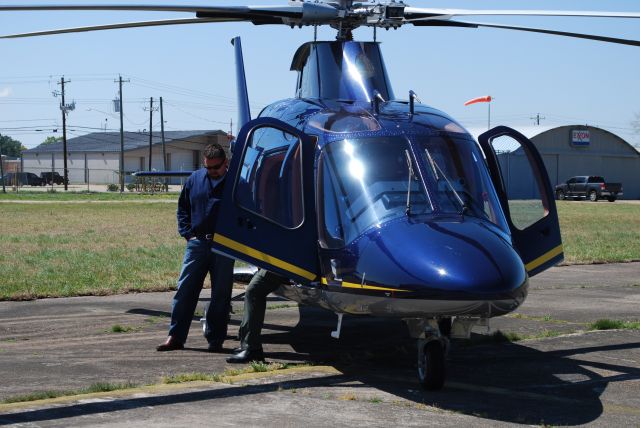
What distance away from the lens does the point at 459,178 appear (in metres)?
8.20

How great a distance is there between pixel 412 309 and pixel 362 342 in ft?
8.60

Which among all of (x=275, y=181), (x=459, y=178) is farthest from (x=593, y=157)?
(x=275, y=181)

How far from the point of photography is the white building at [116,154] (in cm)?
10481

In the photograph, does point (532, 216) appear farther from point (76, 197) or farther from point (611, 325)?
point (76, 197)

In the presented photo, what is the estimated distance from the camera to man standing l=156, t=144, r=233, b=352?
29.5 feet

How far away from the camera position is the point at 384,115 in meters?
8.72

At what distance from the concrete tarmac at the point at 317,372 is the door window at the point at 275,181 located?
133 centimetres

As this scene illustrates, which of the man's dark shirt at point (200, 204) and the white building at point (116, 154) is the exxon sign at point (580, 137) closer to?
the white building at point (116, 154)

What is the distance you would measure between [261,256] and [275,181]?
2.72 ft

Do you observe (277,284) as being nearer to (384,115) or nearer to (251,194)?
(251,194)

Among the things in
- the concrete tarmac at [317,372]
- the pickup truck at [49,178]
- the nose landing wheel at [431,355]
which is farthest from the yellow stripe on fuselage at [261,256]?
the pickup truck at [49,178]

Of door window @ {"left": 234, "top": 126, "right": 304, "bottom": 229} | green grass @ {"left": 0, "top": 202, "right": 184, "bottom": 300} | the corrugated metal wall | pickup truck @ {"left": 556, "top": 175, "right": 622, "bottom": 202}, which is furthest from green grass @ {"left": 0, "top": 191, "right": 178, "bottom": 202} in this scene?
door window @ {"left": 234, "top": 126, "right": 304, "bottom": 229}

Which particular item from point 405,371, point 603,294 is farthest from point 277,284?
point 603,294

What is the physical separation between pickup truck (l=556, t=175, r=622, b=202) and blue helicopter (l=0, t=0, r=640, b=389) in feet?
183
